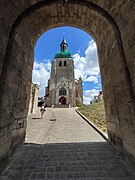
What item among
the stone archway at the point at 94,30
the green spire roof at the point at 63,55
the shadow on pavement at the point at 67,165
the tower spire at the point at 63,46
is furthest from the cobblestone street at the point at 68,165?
the tower spire at the point at 63,46

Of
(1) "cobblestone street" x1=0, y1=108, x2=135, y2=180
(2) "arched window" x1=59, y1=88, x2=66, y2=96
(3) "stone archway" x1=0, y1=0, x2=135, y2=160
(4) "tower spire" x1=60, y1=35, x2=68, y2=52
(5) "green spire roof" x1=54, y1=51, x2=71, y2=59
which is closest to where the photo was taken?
(1) "cobblestone street" x1=0, y1=108, x2=135, y2=180

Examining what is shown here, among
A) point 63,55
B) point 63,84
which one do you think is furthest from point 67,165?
point 63,55

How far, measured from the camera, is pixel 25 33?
11.5 feet

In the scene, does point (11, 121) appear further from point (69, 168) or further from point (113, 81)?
point (113, 81)

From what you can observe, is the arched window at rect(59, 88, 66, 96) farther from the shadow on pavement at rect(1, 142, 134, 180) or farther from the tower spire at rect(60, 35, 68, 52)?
the shadow on pavement at rect(1, 142, 134, 180)

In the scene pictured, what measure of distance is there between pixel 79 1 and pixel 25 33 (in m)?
2.14

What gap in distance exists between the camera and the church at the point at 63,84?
1265 inches

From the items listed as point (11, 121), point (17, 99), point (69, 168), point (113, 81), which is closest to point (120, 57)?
point (113, 81)

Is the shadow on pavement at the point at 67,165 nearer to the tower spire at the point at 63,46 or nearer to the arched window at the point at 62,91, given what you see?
the arched window at the point at 62,91

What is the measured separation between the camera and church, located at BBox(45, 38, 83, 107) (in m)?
32.1

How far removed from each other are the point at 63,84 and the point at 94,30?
29.6 m

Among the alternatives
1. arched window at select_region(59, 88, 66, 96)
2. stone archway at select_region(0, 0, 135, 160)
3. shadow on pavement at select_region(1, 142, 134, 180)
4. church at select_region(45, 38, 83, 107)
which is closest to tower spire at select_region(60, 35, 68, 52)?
church at select_region(45, 38, 83, 107)

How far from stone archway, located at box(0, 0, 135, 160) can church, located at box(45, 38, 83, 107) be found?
25.9 m

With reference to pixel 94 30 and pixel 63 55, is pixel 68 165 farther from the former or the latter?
pixel 63 55
